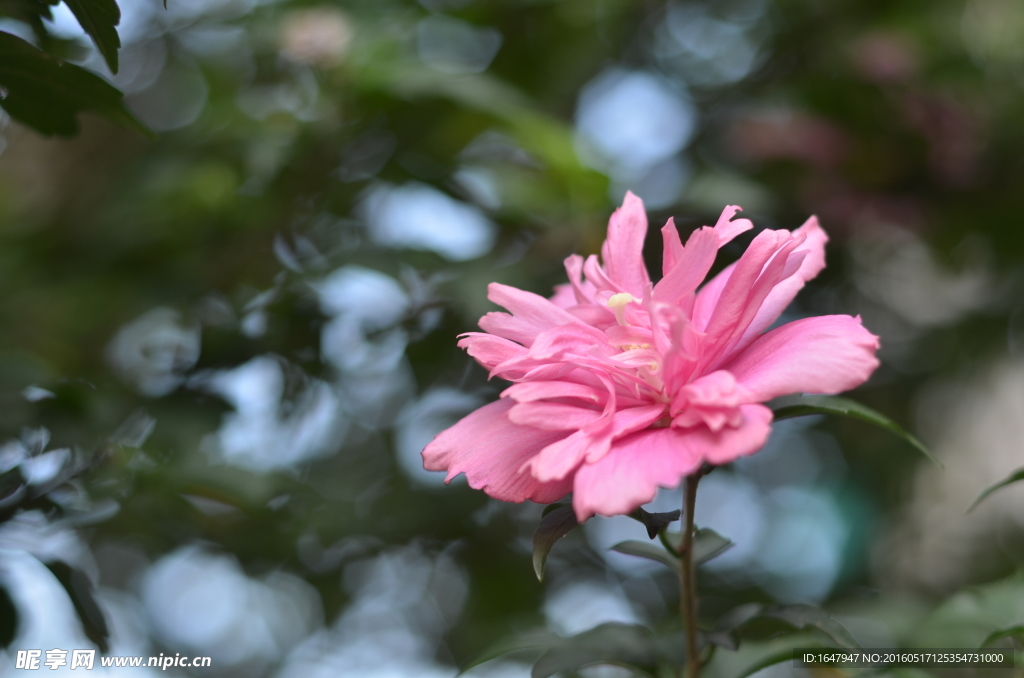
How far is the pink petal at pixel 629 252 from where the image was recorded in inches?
20.5

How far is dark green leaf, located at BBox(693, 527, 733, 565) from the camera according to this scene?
56cm

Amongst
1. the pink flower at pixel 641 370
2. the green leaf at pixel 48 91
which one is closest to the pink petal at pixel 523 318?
the pink flower at pixel 641 370

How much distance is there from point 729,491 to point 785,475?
27 centimetres

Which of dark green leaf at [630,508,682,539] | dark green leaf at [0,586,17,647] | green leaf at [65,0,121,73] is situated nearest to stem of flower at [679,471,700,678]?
dark green leaf at [630,508,682,539]

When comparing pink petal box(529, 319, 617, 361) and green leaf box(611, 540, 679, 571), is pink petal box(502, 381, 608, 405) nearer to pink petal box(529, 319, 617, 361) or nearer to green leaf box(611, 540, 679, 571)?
pink petal box(529, 319, 617, 361)

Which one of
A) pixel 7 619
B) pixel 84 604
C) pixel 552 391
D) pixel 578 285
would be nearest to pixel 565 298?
pixel 578 285

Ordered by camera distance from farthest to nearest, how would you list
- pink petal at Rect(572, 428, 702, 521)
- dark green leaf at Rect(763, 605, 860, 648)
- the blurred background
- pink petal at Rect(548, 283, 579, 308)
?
the blurred background
pink petal at Rect(548, 283, 579, 308)
dark green leaf at Rect(763, 605, 860, 648)
pink petal at Rect(572, 428, 702, 521)

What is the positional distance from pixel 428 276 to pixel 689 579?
709 mm

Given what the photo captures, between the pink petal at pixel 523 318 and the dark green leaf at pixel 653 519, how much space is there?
5.6 inches

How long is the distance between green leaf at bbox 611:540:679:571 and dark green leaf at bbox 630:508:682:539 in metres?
0.12

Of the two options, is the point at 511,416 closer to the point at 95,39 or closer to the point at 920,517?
the point at 95,39

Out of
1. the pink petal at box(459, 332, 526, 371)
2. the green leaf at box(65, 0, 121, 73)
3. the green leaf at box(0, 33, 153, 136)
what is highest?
the green leaf at box(65, 0, 121, 73)

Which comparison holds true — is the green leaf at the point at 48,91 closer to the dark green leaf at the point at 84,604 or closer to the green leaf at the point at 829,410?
the dark green leaf at the point at 84,604

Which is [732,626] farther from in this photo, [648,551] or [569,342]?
[569,342]
